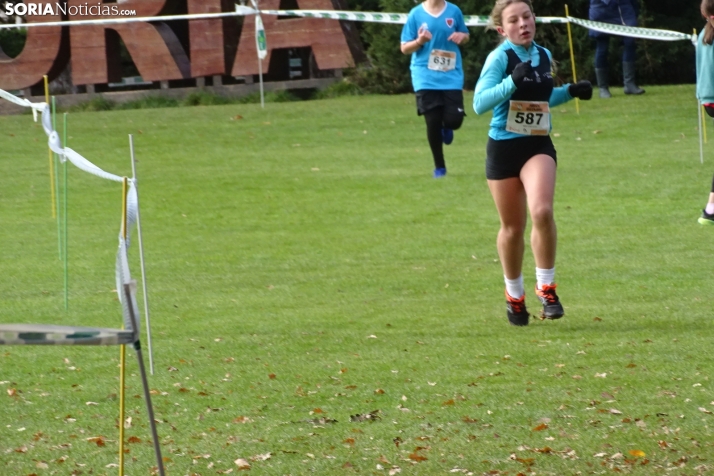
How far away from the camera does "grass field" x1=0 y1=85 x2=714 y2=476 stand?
521 cm

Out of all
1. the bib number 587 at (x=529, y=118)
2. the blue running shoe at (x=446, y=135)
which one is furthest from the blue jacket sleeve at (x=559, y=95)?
the blue running shoe at (x=446, y=135)

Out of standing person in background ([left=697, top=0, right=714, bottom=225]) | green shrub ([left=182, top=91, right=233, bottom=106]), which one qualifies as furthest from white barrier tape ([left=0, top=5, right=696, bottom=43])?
standing person in background ([left=697, top=0, right=714, bottom=225])

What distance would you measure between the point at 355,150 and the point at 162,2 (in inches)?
321

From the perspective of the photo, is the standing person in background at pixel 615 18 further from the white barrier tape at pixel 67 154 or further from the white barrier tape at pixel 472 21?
the white barrier tape at pixel 67 154

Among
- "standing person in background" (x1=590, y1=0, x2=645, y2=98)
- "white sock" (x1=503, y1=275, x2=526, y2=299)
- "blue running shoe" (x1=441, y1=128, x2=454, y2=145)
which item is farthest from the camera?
"standing person in background" (x1=590, y1=0, x2=645, y2=98)

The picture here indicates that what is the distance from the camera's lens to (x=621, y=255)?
10.0 metres

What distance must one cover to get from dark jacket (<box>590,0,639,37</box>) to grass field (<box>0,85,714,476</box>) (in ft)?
8.14

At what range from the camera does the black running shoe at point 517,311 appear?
298 inches

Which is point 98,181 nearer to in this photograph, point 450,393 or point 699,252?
point 699,252

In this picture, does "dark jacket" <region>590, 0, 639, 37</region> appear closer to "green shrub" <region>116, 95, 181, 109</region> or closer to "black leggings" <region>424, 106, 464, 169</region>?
"black leggings" <region>424, 106, 464, 169</region>

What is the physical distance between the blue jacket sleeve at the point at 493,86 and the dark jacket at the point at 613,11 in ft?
42.5

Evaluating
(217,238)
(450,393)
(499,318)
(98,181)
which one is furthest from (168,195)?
(450,393)

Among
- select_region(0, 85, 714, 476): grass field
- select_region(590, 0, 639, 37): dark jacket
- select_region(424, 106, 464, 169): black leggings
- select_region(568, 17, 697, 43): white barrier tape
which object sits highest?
select_region(590, 0, 639, 37): dark jacket

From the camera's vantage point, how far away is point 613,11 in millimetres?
19594
